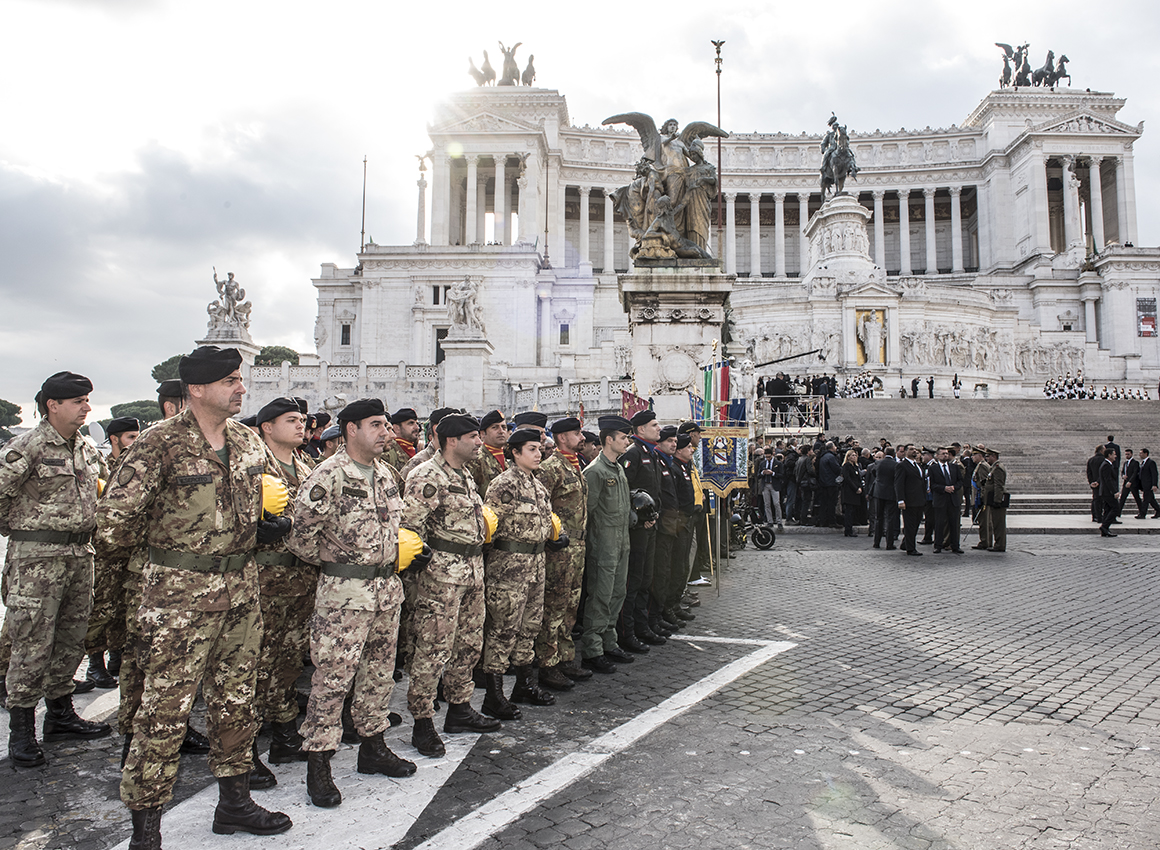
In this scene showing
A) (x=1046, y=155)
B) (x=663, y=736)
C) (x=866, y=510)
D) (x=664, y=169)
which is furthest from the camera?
(x=1046, y=155)

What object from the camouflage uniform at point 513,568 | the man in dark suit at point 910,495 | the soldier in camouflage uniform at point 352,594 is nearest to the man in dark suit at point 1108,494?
the man in dark suit at point 910,495

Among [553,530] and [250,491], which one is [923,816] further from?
[250,491]

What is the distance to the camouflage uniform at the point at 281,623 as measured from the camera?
4.52 metres

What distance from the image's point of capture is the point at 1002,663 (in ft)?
21.1

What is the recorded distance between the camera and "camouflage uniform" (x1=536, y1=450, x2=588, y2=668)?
5.85 metres

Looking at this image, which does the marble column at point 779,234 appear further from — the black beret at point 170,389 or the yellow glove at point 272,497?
the yellow glove at point 272,497

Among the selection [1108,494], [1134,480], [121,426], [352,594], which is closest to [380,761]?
[352,594]

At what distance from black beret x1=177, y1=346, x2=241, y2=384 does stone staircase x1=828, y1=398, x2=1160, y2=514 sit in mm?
18844

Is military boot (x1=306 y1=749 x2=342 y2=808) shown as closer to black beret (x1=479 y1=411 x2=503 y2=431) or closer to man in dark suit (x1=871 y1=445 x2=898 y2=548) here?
black beret (x1=479 y1=411 x2=503 y2=431)

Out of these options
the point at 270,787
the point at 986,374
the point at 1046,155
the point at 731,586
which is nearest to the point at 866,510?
the point at 731,586

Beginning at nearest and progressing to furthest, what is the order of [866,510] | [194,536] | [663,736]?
[194,536] < [663,736] < [866,510]

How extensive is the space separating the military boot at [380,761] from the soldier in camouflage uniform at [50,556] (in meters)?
1.99

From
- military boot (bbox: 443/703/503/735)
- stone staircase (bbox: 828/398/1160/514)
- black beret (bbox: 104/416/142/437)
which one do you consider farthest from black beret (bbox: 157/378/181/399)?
stone staircase (bbox: 828/398/1160/514)

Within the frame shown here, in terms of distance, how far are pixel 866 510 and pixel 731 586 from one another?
9256mm
